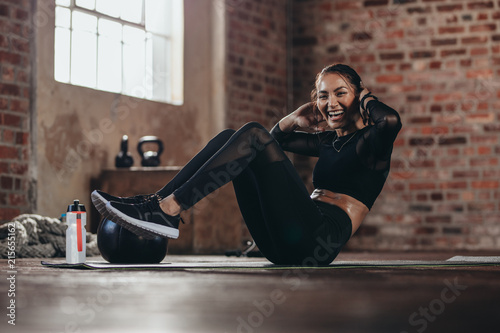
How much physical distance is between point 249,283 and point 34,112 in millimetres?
3368

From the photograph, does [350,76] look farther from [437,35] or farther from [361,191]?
[437,35]

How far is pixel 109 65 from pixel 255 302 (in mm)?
4585

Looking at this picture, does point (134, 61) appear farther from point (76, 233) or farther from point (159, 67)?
point (76, 233)

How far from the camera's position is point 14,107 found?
5.13 metres

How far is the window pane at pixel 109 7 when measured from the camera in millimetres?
6074

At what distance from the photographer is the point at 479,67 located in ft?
22.8

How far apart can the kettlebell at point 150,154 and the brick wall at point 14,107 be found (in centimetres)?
97

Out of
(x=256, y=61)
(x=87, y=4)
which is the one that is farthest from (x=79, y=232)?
(x=256, y=61)

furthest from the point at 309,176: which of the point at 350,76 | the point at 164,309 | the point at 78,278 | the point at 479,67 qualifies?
the point at 164,309

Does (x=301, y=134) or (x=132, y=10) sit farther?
(x=132, y=10)

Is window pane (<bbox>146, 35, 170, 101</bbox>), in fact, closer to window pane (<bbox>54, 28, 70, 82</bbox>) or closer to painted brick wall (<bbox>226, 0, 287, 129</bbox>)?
painted brick wall (<bbox>226, 0, 287, 129</bbox>)

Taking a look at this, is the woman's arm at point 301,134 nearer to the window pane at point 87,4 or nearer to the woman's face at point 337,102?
the woman's face at point 337,102

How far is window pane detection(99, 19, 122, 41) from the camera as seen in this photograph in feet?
19.9

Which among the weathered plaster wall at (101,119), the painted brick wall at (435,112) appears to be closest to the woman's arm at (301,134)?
the weathered plaster wall at (101,119)
